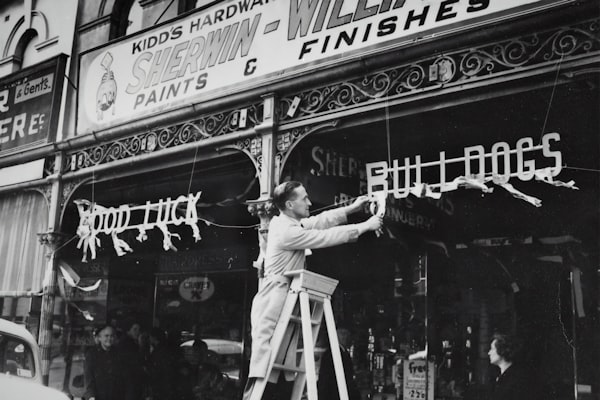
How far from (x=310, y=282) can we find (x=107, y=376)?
5093mm

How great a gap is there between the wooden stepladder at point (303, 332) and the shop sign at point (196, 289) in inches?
223

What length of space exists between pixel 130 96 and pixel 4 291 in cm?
372

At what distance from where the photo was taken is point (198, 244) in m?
10.8

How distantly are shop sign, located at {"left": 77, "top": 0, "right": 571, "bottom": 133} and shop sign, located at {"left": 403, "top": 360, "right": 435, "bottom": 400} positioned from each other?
4.01 meters

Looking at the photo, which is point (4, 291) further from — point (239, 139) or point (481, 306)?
point (481, 306)

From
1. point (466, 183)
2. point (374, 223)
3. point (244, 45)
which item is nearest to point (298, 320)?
point (374, 223)

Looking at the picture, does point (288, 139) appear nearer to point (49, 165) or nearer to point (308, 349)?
point (308, 349)

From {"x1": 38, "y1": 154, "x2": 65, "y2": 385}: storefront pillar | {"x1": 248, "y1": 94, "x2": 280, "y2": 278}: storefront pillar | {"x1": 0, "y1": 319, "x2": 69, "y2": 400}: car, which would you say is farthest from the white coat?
{"x1": 38, "y1": 154, "x2": 65, "y2": 385}: storefront pillar

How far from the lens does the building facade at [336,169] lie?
19.1ft

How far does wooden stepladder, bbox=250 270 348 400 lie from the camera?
15.1 feet

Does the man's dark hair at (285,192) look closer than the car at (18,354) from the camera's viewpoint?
Yes

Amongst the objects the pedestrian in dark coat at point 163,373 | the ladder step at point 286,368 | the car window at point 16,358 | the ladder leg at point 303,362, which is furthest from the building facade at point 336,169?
the car window at point 16,358

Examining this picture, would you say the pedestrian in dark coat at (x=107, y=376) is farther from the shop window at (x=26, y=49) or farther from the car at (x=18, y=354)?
the shop window at (x=26, y=49)

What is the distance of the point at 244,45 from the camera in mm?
7527
